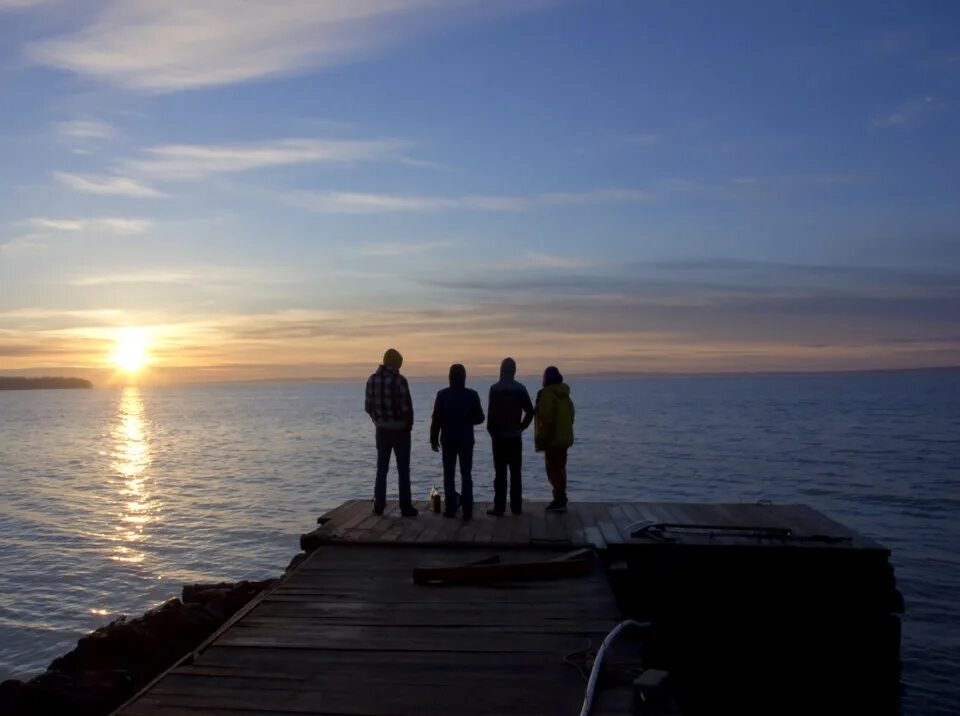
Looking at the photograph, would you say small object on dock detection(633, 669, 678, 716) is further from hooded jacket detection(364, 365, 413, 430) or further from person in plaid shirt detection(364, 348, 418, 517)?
hooded jacket detection(364, 365, 413, 430)

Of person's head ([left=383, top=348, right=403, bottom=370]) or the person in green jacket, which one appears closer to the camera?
person's head ([left=383, top=348, right=403, bottom=370])

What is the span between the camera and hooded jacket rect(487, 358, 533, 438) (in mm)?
12445

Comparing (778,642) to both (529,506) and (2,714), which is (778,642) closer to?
(529,506)

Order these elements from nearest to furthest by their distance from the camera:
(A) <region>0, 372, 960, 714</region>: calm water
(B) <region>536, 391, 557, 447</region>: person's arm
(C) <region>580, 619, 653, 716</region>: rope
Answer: (C) <region>580, 619, 653, 716</region>: rope
(B) <region>536, 391, 557, 447</region>: person's arm
(A) <region>0, 372, 960, 714</region>: calm water

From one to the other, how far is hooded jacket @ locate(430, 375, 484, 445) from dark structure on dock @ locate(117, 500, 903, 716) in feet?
4.00

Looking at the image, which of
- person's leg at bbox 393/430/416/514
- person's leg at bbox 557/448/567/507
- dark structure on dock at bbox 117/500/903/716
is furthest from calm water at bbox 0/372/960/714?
person's leg at bbox 393/430/416/514

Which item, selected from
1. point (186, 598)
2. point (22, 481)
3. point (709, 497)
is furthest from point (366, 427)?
point (186, 598)

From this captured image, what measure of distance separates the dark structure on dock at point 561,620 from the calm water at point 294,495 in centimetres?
213

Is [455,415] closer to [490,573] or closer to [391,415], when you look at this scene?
[391,415]

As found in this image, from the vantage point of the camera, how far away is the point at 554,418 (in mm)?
12930

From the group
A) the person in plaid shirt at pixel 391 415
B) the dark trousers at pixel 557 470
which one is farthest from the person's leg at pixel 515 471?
the person in plaid shirt at pixel 391 415

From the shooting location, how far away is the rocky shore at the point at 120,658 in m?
8.67

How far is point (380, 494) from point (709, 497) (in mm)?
20636

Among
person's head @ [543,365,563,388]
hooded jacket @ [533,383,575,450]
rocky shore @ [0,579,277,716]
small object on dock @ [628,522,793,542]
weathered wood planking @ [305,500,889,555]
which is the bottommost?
rocky shore @ [0,579,277,716]
